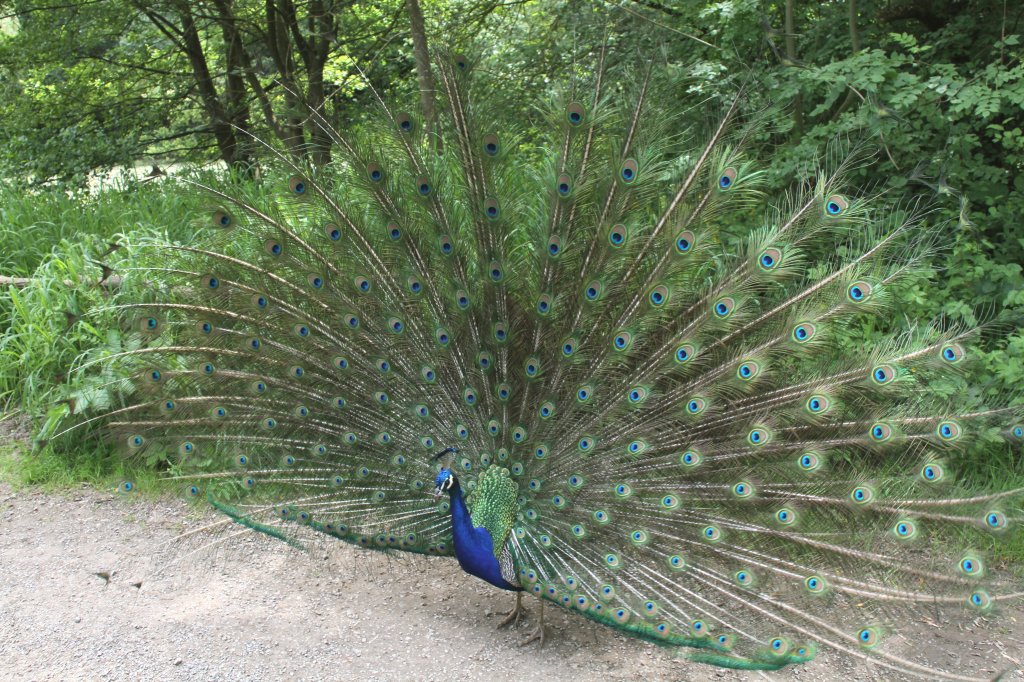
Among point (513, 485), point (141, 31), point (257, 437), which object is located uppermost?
point (141, 31)

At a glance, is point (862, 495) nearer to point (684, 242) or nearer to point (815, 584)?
point (815, 584)

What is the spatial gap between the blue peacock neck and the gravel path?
1.55 ft

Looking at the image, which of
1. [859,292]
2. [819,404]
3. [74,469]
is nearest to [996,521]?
[819,404]

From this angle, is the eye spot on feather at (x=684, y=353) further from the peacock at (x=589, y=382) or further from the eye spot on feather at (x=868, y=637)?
the eye spot on feather at (x=868, y=637)

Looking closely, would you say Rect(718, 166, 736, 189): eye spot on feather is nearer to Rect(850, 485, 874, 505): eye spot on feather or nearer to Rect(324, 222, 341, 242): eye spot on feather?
Rect(850, 485, 874, 505): eye spot on feather

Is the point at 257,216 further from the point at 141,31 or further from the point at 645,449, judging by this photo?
the point at 141,31

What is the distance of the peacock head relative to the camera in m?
3.64

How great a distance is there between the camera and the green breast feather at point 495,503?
3744mm

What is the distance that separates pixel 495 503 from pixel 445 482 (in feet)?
0.96

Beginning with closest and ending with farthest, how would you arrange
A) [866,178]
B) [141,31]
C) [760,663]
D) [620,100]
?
[760,663] → [620,100] → [866,178] → [141,31]

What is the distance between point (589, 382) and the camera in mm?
3783

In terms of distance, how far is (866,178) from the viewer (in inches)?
227

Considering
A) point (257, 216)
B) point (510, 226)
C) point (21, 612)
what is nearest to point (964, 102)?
point (510, 226)

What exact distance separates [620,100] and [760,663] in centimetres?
233
